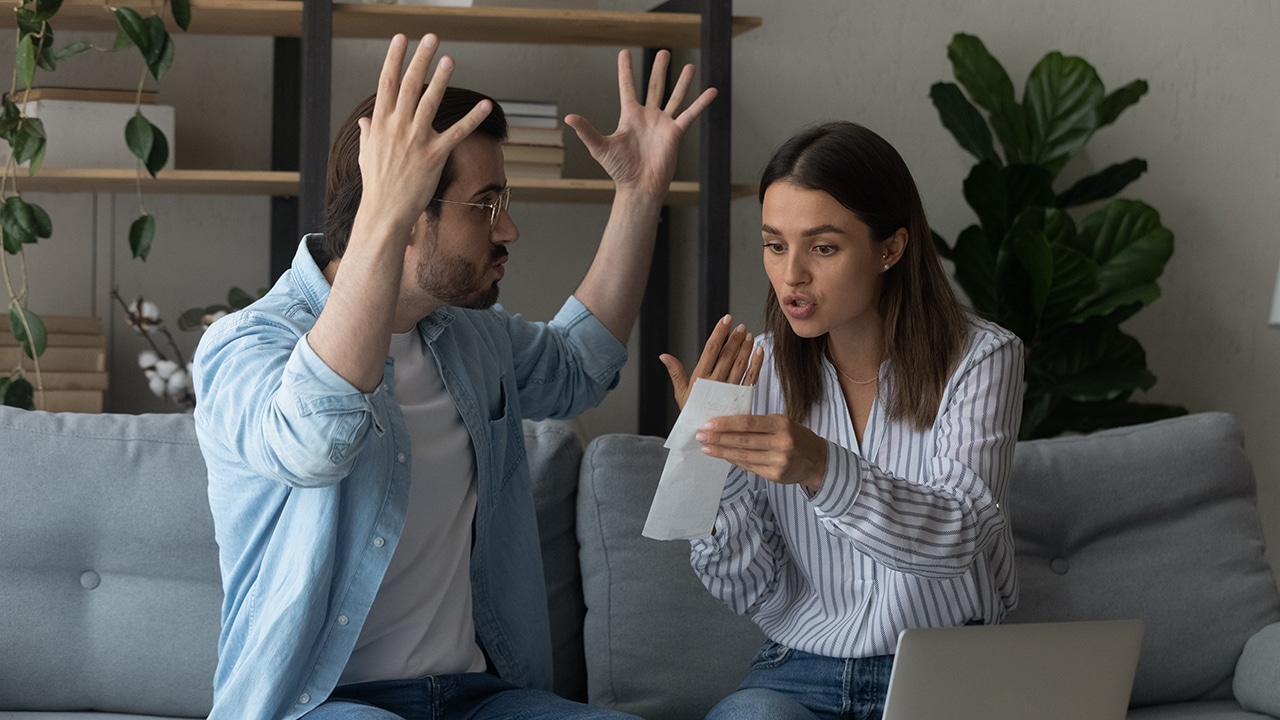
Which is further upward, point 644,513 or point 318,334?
point 318,334

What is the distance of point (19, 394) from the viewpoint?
2275 millimetres

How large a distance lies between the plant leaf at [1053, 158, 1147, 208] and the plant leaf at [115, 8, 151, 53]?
6.78ft

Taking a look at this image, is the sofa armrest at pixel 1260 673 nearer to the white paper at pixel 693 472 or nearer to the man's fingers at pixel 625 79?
the white paper at pixel 693 472

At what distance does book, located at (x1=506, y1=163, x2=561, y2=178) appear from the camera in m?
2.59

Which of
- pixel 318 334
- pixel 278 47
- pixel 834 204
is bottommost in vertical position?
pixel 318 334

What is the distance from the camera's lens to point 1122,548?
1889 mm

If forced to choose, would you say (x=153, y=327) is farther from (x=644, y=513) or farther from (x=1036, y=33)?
(x=1036, y=33)

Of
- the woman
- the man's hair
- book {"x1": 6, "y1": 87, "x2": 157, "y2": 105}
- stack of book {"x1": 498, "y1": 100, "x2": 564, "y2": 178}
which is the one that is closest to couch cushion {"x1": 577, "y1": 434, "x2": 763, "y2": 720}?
the woman

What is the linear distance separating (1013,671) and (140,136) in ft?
6.33

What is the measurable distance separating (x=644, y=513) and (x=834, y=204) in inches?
23.1

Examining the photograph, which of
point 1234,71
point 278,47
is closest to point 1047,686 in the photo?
point 278,47

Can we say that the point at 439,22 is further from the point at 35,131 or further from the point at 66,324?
the point at 66,324

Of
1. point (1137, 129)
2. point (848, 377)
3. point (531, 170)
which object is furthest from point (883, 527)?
point (1137, 129)

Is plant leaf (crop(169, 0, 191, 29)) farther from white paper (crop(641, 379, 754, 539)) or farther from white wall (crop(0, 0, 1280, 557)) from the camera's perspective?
white paper (crop(641, 379, 754, 539))
